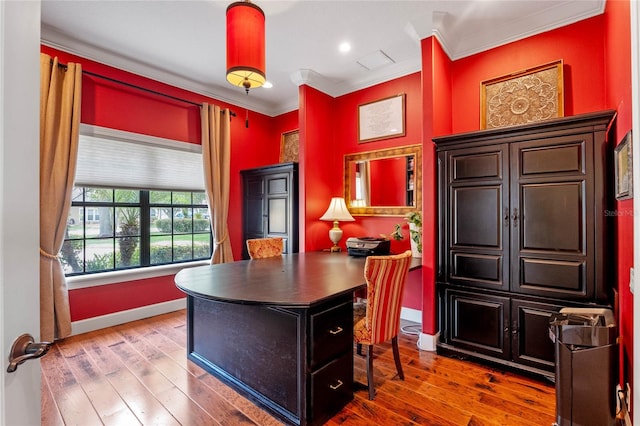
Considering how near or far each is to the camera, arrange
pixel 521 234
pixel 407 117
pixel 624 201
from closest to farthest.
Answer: pixel 624 201 → pixel 521 234 → pixel 407 117

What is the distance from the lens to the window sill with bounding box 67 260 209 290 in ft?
10.6

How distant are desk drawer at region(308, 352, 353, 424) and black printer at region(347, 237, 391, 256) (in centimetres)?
134

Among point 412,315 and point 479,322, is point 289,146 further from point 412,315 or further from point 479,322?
point 479,322

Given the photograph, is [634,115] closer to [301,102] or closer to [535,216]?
[535,216]

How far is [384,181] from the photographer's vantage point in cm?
387

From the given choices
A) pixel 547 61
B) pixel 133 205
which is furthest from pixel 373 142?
pixel 133 205

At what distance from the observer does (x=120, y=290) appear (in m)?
3.55

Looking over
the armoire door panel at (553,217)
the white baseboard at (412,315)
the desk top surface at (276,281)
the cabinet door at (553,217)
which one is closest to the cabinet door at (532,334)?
the cabinet door at (553,217)

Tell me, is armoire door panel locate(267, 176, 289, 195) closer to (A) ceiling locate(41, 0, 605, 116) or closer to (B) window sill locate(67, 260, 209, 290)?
(A) ceiling locate(41, 0, 605, 116)

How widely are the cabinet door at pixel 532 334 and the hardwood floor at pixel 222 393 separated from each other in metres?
0.15

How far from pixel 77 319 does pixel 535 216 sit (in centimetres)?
444

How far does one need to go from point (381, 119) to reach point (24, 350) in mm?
3821

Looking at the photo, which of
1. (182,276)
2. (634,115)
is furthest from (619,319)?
(182,276)

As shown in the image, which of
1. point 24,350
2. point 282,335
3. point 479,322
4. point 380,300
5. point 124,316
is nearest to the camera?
point 24,350
